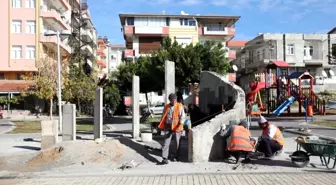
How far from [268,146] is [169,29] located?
49729mm

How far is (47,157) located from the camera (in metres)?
11.7

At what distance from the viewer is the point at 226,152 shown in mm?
10891

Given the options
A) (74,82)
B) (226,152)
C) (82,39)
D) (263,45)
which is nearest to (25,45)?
(74,82)

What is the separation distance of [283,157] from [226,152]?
1679 millimetres

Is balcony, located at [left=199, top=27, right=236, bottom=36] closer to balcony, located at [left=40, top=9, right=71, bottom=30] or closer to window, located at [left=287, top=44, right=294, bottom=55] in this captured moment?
window, located at [left=287, top=44, right=294, bottom=55]

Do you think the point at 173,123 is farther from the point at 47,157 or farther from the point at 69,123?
the point at 69,123

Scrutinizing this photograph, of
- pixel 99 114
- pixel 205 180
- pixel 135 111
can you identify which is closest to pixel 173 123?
pixel 205 180

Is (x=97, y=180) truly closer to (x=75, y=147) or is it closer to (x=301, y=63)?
(x=75, y=147)

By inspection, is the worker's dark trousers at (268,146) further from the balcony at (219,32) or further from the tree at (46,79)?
the balcony at (219,32)

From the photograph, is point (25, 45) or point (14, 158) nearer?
point (14, 158)

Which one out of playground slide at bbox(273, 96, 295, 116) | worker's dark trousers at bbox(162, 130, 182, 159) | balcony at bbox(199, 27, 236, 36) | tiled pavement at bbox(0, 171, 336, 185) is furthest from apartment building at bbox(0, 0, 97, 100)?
tiled pavement at bbox(0, 171, 336, 185)

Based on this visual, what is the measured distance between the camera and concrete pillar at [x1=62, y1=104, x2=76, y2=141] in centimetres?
1502

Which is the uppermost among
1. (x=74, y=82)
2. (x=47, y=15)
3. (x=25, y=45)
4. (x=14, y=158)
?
(x=47, y=15)

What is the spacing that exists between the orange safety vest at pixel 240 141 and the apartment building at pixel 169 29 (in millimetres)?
47293
